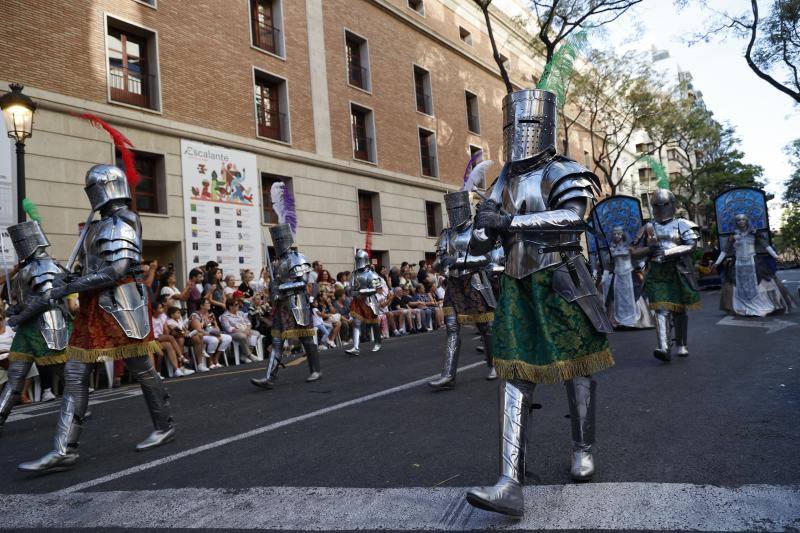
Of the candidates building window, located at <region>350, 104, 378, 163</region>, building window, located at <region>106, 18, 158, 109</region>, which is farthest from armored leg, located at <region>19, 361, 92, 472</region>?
building window, located at <region>350, 104, 378, 163</region>

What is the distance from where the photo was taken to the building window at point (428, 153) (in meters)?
28.0

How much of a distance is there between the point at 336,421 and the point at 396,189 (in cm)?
2026

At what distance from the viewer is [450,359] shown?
22.3 ft

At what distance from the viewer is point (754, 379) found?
5980 mm

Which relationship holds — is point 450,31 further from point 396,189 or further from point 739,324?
point 739,324

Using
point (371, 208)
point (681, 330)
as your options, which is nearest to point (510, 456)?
point (681, 330)

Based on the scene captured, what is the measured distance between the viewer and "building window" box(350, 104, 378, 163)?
24.0 metres

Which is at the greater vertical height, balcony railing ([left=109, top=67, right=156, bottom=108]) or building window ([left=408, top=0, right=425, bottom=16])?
building window ([left=408, top=0, right=425, bottom=16])

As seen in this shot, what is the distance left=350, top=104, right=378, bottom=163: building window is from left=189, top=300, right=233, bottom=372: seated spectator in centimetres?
1309

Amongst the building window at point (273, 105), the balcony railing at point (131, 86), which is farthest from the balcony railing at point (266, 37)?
the balcony railing at point (131, 86)

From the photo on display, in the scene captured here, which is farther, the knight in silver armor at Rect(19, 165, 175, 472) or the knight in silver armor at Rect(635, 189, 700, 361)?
the knight in silver armor at Rect(635, 189, 700, 361)

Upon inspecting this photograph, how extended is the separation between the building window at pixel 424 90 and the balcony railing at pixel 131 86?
47.6ft

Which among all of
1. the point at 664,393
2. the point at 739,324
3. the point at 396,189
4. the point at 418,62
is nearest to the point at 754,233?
the point at 739,324

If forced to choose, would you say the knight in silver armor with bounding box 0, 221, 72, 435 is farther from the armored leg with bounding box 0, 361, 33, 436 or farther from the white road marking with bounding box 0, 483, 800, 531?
the white road marking with bounding box 0, 483, 800, 531
